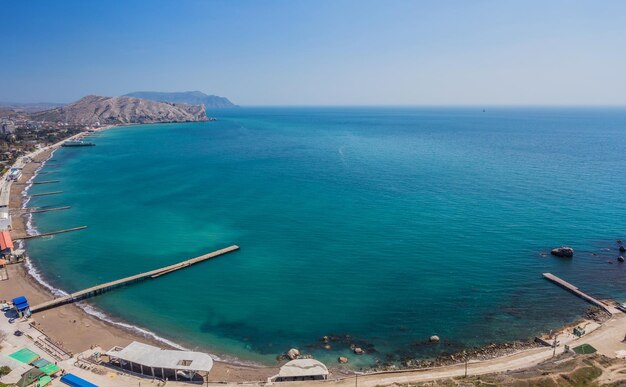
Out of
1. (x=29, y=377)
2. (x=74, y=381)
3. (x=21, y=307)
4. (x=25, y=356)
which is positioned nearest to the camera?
(x=29, y=377)

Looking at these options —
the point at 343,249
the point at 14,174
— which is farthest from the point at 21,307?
the point at 14,174

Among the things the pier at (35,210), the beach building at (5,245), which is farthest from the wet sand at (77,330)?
the pier at (35,210)

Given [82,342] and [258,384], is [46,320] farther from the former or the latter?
[258,384]

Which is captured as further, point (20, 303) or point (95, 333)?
point (20, 303)

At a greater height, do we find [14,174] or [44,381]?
[14,174]

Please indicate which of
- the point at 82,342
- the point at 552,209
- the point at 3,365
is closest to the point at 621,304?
the point at 552,209

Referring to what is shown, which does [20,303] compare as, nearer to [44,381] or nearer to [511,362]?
[44,381]

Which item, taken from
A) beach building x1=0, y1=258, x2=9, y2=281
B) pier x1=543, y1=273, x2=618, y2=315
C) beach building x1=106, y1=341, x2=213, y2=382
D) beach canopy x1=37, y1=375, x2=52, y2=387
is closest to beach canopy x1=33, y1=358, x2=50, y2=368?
beach canopy x1=37, y1=375, x2=52, y2=387
